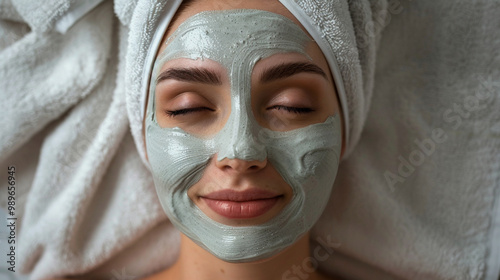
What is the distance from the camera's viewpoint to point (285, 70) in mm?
795

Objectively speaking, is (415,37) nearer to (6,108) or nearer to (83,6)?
(83,6)

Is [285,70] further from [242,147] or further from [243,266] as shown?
[243,266]

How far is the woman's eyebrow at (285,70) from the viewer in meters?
0.78

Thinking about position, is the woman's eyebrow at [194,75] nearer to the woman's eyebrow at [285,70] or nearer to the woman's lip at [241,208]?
the woman's eyebrow at [285,70]

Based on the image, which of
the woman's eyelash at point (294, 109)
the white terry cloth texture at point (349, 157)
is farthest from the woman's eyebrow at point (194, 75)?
the white terry cloth texture at point (349, 157)

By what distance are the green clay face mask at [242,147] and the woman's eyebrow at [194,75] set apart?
0.02 m

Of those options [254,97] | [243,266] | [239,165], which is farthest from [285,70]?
[243,266]

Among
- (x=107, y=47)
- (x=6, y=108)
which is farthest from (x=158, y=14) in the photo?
(x=6, y=108)

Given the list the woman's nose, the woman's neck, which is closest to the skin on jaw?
the woman's nose

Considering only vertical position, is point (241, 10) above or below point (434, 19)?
above

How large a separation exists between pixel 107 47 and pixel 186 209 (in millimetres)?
481

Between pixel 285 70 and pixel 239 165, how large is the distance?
187 mm

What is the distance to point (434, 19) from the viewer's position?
1.10 m

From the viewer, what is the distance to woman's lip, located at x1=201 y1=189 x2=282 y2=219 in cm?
78
